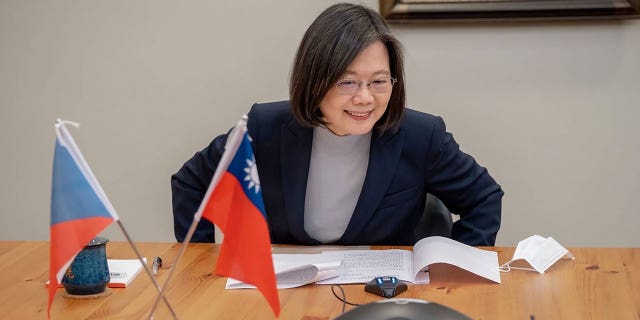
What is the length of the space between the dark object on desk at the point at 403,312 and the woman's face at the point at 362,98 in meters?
0.84

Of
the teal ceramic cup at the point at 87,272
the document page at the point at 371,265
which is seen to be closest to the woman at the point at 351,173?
the document page at the point at 371,265

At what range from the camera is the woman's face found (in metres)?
2.25

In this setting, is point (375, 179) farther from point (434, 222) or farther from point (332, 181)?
point (434, 222)

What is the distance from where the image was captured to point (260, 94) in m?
3.45

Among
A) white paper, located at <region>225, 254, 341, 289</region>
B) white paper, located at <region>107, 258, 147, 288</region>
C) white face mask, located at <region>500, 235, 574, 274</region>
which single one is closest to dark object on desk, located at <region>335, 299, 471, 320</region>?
white paper, located at <region>225, 254, 341, 289</region>

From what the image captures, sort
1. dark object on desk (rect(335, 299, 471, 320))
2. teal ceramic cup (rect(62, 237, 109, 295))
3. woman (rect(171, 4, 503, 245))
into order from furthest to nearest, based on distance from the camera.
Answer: woman (rect(171, 4, 503, 245)) → teal ceramic cup (rect(62, 237, 109, 295)) → dark object on desk (rect(335, 299, 471, 320))

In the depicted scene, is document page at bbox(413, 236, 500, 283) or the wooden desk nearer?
the wooden desk

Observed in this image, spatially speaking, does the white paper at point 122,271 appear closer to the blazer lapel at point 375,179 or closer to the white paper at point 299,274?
the white paper at point 299,274

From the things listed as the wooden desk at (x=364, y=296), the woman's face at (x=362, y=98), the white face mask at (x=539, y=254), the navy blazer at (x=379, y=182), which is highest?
the woman's face at (x=362, y=98)

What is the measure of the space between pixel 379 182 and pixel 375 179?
0.02 meters

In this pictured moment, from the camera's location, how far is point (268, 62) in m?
3.41

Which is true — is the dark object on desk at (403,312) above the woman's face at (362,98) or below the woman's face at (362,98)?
below

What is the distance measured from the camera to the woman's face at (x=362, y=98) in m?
2.25

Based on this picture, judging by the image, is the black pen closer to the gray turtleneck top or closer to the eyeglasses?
the gray turtleneck top
